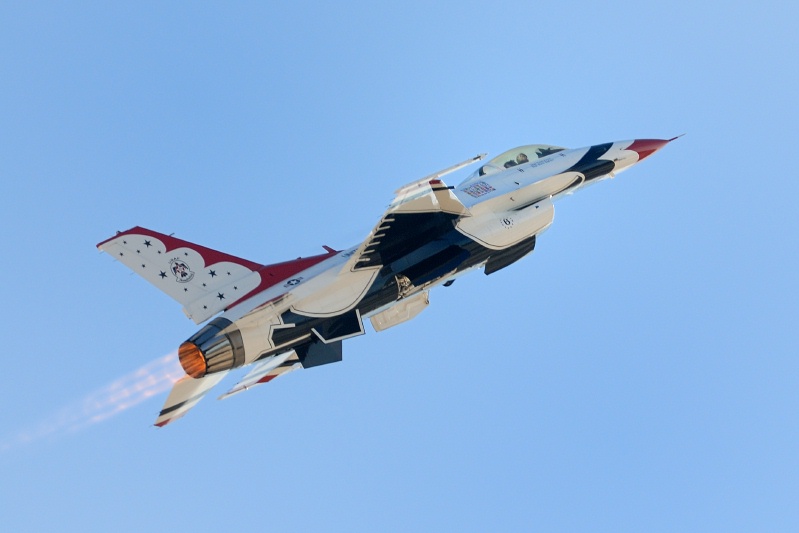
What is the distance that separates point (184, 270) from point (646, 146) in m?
11.8

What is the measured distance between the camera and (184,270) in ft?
60.2

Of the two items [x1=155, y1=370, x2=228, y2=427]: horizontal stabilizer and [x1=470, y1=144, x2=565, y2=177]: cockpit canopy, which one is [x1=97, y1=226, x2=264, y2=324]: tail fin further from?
[x1=470, y1=144, x2=565, y2=177]: cockpit canopy

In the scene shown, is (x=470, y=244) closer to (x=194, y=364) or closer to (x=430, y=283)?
(x=430, y=283)

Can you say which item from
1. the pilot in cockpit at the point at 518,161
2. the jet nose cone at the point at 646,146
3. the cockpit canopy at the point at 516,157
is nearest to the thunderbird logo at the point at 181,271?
the cockpit canopy at the point at 516,157

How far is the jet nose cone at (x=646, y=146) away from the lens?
2267 centimetres

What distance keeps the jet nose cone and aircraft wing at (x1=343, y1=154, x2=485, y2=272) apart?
5925 mm

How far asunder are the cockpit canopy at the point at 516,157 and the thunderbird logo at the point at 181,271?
24.3 feet

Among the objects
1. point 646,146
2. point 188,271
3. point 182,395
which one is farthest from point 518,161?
point 182,395

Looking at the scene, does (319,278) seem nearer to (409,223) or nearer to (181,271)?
(409,223)

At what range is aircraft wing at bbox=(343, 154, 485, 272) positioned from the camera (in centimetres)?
1744

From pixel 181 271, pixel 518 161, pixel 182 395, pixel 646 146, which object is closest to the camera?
pixel 182 395

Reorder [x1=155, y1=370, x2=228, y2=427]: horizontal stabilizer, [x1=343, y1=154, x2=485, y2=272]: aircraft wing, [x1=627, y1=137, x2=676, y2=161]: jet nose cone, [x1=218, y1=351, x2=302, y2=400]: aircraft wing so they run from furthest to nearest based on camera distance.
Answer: [x1=627, y1=137, x2=676, y2=161]: jet nose cone < [x1=218, y1=351, x2=302, y2=400]: aircraft wing < [x1=155, y1=370, x2=228, y2=427]: horizontal stabilizer < [x1=343, y1=154, x2=485, y2=272]: aircraft wing

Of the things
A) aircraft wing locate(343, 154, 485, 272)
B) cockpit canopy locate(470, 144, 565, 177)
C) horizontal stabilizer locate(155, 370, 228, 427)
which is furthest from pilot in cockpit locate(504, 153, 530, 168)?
horizontal stabilizer locate(155, 370, 228, 427)

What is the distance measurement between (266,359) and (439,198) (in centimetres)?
478
